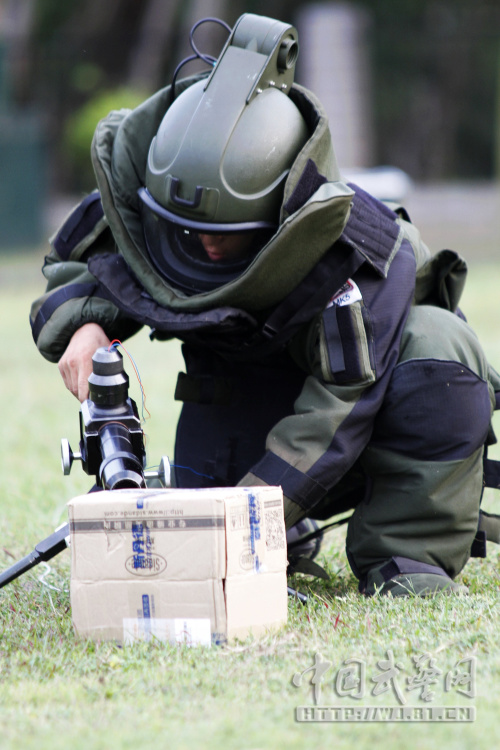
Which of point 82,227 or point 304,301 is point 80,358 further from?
point 304,301

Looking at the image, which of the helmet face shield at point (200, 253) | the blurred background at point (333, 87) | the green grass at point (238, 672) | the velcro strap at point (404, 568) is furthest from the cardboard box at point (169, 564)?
the blurred background at point (333, 87)

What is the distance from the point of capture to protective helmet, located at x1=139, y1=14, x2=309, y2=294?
256 cm

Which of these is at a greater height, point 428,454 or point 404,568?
point 428,454

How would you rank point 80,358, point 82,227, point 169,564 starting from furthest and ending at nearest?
point 82,227 < point 80,358 < point 169,564

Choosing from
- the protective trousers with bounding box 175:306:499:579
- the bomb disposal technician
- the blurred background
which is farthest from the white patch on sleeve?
the blurred background

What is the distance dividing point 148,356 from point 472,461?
17.9 feet

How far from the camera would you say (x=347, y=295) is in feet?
8.60

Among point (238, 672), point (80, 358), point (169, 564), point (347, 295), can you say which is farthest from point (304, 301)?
point (238, 672)

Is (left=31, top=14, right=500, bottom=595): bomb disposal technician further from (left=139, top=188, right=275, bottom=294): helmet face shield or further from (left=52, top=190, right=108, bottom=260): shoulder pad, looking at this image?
(left=52, top=190, right=108, bottom=260): shoulder pad

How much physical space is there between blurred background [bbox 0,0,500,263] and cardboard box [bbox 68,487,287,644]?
936 centimetres

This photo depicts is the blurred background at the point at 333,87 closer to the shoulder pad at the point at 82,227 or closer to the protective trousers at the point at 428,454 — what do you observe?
the shoulder pad at the point at 82,227

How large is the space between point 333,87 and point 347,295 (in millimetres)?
14529

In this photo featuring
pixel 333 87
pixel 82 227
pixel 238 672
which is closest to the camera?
pixel 238 672

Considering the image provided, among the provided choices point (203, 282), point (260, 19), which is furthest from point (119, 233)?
point (260, 19)
